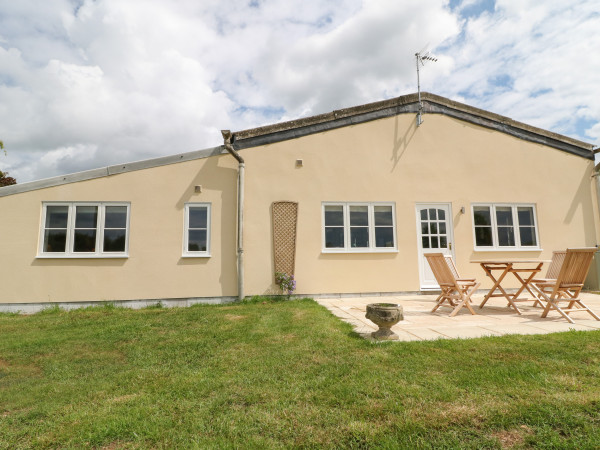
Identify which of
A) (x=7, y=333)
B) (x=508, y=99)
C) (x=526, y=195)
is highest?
(x=508, y=99)

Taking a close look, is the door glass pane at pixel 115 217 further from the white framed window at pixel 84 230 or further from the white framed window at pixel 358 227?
the white framed window at pixel 358 227

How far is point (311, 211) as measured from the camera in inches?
333

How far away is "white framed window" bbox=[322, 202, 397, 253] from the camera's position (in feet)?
28.1

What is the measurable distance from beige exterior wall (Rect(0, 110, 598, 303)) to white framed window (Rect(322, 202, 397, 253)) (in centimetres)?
18

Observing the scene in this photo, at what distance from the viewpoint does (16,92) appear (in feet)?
33.2

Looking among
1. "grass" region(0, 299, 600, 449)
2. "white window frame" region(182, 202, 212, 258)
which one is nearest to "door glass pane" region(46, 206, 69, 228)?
"white window frame" region(182, 202, 212, 258)

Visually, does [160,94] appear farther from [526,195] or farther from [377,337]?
[526,195]

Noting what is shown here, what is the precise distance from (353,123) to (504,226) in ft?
16.4

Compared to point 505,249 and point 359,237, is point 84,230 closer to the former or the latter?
point 359,237

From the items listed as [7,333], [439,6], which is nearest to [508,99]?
[439,6]

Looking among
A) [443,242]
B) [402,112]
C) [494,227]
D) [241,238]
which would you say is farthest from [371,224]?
[494,227]

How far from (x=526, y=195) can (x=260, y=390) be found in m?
9.56

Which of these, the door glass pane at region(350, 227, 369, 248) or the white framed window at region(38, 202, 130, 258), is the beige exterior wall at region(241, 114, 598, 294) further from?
the white framed window at region(38, 202, 130, 258)

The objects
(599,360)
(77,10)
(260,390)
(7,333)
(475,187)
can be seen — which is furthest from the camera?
(475,187)
